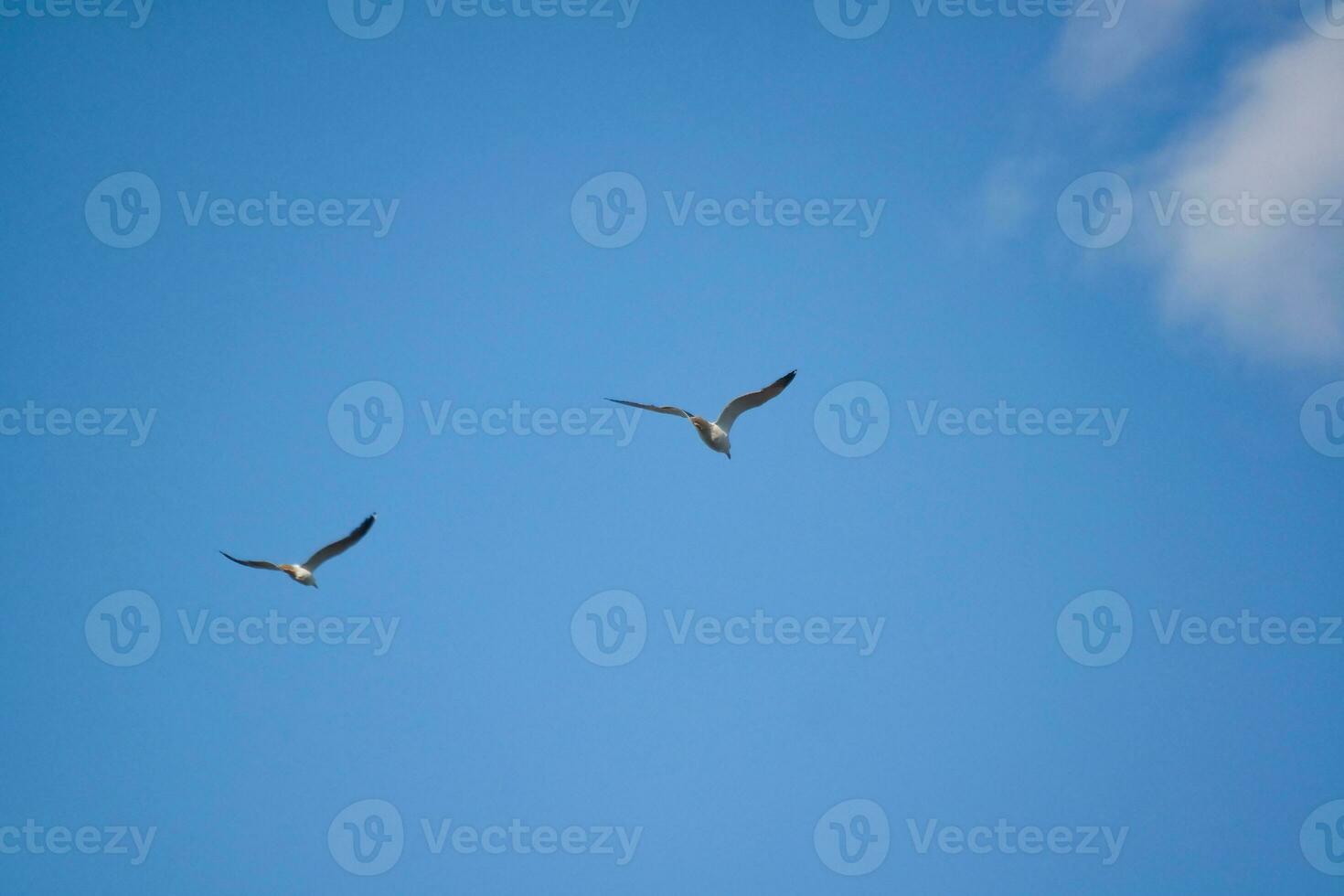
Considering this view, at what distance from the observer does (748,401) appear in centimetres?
1717

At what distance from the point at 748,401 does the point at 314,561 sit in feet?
22.3

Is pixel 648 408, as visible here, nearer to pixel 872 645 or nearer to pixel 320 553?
pixel 320 553

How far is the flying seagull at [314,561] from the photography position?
16.7 m

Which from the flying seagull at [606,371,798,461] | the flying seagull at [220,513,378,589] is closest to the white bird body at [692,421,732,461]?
the flying seagull at [606,371,798,461]

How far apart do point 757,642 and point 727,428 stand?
7094mm

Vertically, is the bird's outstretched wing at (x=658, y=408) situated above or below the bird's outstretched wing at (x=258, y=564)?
above

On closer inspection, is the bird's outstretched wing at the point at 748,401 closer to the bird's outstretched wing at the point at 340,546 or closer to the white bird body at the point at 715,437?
the white bird body at the point at 715,437

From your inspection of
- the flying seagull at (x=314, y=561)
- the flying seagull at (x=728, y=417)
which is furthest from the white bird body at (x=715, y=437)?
the flying seagull at (x=314, y=561)

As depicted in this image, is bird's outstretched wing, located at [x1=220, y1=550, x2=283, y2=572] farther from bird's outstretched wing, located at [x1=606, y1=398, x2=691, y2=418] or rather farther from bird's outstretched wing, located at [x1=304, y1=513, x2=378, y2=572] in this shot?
bird's outstretched wing, located at [x1=606, y1=398, x2=691, y2=418]

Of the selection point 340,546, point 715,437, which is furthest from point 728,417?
point 340,546

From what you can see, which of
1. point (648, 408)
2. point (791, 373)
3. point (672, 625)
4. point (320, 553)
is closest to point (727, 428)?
point (791, 373)

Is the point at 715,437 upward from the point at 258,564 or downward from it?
upward

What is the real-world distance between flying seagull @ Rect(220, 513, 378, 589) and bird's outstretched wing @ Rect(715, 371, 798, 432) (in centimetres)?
519

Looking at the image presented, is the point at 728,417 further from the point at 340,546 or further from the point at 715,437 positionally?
the point at 340,546
